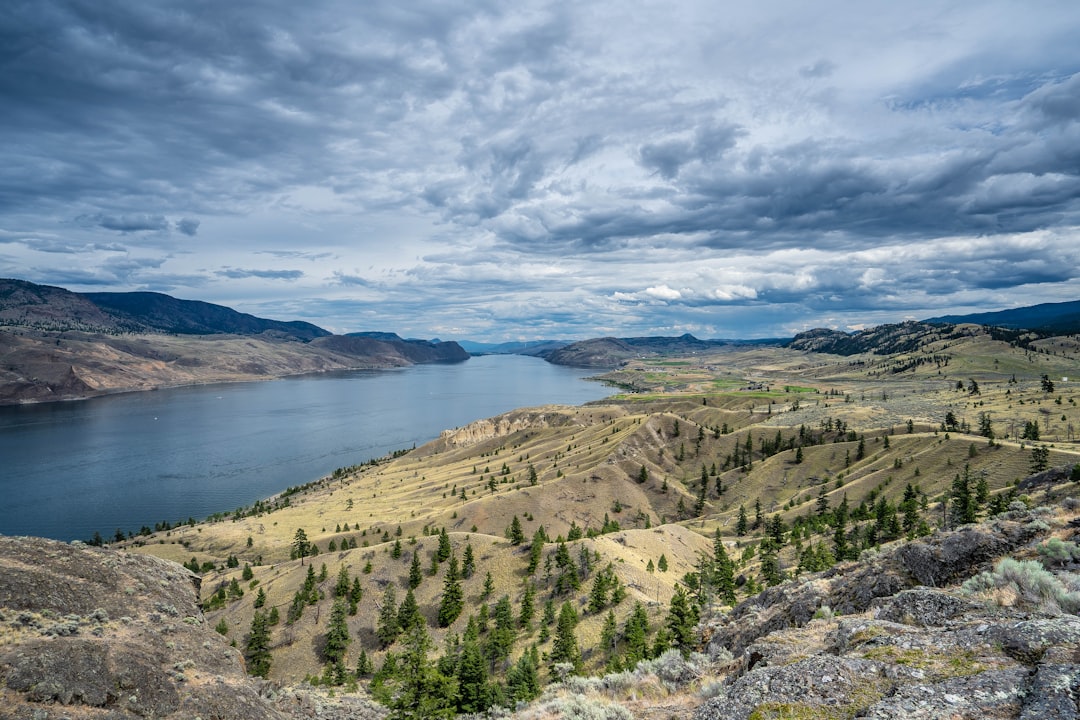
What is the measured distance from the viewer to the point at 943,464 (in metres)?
85.5

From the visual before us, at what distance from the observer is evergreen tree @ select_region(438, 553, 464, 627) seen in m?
51.5

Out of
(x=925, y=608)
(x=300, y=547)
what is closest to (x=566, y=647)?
(x=925, y=608)

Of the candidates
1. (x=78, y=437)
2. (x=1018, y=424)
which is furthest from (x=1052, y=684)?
(x=78, y=437)

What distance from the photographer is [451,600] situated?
52.3 metres

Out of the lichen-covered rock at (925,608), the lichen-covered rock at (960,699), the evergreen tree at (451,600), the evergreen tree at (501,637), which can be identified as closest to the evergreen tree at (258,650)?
the evergreen tree at (451,600)

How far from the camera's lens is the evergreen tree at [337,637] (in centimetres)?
4672

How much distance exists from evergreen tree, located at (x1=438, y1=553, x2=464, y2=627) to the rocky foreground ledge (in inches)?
601

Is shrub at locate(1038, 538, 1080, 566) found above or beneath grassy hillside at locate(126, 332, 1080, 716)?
above

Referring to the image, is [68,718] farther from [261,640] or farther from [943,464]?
[943,464]

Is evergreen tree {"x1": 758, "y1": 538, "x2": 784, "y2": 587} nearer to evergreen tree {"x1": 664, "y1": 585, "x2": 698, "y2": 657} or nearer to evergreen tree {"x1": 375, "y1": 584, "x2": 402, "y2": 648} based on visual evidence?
evergreen tree {"x1": 664, "y1": 585, "x2": 698, "y2": 657}

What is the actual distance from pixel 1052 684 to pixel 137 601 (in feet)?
139

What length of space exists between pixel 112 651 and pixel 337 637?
83.8 feet

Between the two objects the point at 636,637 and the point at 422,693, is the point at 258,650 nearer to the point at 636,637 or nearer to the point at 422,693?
the point at 422,693

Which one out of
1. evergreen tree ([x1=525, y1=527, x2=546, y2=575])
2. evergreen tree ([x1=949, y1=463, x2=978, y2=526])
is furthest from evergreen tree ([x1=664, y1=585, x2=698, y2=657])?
evergreen tree ([x1=949, y1=463, x2=978, y2=526])
